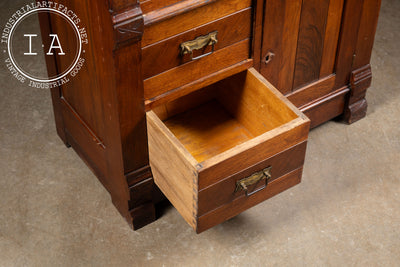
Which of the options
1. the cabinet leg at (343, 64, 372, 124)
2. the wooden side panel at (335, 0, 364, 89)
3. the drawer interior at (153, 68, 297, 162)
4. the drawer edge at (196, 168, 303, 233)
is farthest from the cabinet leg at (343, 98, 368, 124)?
the drawer edge at (196, 168, 303, 233)

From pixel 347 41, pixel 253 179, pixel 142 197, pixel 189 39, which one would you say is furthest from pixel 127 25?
pixel 347 41

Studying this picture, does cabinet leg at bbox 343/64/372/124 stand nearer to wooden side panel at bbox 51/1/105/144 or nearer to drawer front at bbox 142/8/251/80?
drawer front at bbox 142/8/251/80

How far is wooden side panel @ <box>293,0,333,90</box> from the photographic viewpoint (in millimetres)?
2295

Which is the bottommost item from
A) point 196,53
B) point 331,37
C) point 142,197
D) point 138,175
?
point 142,197

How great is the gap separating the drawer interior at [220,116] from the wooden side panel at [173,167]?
213mm

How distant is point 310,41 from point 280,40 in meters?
0.16

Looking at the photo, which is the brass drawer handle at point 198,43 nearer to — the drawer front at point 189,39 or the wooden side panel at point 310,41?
the drawer front at point 189,39

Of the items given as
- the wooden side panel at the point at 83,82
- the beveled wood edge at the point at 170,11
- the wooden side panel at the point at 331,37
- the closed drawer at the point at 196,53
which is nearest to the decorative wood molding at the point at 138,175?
the wooden side panel at the point at 83,82

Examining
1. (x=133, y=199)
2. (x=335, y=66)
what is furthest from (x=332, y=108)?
(x=133, y=199)

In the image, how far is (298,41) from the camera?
7.68 feet

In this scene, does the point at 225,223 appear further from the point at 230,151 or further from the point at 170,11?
the point at 170,11

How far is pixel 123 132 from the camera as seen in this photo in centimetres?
205

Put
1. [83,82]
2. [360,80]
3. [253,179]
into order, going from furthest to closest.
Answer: [360,80]
[83,82]
[253,179]

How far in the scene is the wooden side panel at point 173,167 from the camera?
1895mm
